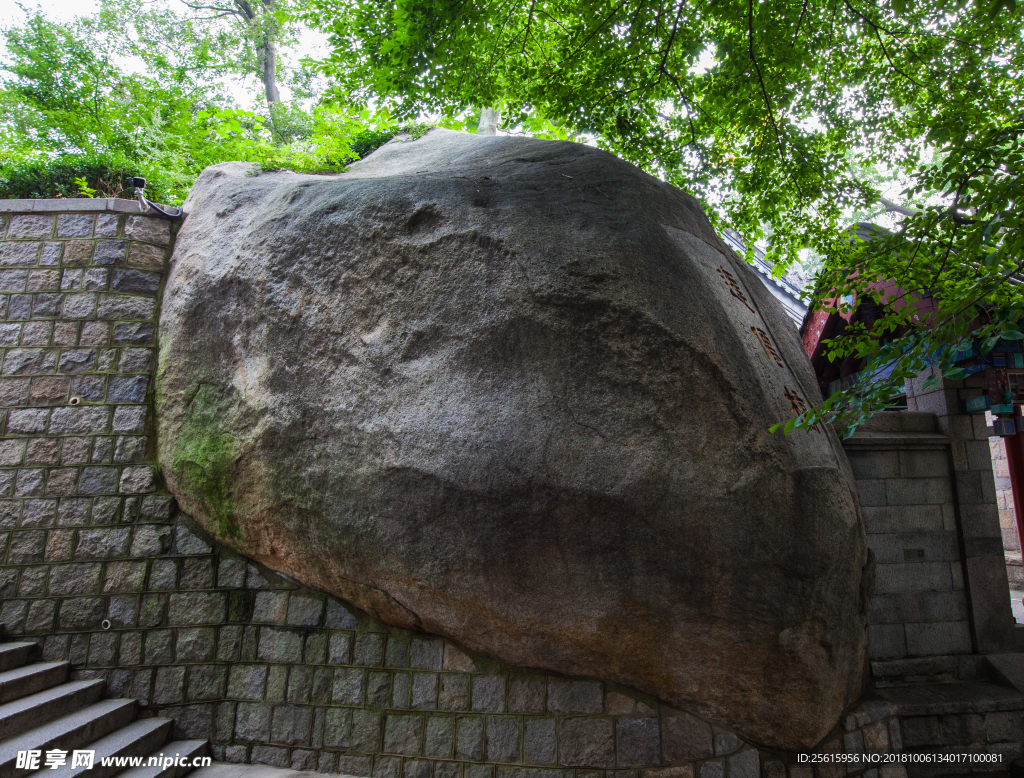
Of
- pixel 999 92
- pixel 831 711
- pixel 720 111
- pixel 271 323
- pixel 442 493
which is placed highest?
pixel 720 111

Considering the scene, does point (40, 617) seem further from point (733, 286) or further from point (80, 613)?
point (733, 286)

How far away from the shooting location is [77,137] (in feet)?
21.9

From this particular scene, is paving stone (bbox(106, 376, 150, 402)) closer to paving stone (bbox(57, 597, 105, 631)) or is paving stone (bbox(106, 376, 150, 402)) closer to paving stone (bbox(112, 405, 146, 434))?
paving stone (bbox(112, 405, 146, 434))

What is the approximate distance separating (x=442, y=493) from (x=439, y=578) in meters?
0.53

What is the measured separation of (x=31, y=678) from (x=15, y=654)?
317 mm

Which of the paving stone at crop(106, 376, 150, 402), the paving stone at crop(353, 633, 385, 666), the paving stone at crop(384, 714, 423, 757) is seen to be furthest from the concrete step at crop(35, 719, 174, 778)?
the paving stone at crop(106, 376, 150, 402)

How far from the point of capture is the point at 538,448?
318cm

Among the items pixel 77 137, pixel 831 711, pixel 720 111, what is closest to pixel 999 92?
pixel 720 111

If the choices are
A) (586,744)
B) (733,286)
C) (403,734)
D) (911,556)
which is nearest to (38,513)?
(403,734)

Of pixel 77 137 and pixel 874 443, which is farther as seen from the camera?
pixel 77 137

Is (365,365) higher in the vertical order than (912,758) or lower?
higher

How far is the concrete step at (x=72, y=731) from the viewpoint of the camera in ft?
9.29

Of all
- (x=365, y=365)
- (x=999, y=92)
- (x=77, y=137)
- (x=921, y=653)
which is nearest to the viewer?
(x=365, y=365)

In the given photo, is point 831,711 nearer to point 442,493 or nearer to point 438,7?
point 442,493
